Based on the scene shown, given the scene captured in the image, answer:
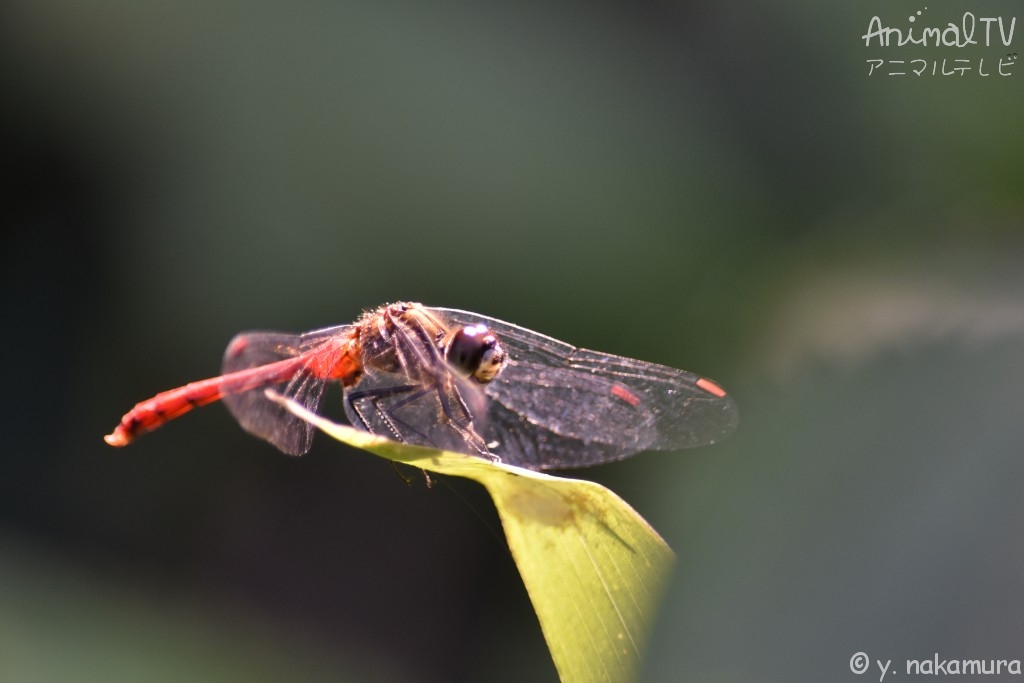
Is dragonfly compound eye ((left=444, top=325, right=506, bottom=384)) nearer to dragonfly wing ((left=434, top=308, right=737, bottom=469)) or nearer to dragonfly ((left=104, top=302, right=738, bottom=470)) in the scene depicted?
dragonfly ((left=104, top=302, right=738, bottom=470))

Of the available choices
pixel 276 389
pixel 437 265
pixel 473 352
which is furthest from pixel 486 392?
pixel 437 265

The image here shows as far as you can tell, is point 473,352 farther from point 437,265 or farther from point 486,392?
point 437,265

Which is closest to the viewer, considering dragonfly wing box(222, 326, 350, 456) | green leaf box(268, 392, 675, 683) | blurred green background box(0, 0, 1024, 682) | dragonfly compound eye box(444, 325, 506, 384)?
green leaf box(268, 392, 675, 683)

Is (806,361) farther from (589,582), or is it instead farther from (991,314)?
(589,582)

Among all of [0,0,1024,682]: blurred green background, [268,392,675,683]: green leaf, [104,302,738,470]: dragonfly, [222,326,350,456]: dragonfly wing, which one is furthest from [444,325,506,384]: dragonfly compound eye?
[268,392,675,683]: green leaf

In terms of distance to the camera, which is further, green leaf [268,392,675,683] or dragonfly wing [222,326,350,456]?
dragonfly wing [222,326,350,456]

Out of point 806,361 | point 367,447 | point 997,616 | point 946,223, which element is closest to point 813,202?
point 946,223
